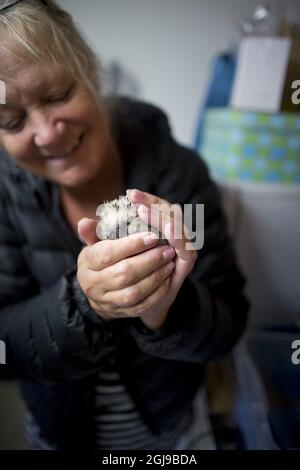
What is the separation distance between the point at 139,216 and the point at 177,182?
24cm

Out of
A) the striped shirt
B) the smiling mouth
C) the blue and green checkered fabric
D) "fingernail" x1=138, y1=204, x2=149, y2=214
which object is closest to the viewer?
"fingernail" x1=138, y1=204, x2=149, y2=214

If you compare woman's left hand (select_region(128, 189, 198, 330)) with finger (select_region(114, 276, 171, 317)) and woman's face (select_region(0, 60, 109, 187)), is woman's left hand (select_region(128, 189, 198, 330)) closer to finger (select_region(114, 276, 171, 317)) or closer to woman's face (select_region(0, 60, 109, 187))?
finger (select_region(114, 276, 171, 317))

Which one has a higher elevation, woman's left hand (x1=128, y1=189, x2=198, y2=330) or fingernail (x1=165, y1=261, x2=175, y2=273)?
woman's left hand (x1=128, y1=189, x2=198, y2=330)

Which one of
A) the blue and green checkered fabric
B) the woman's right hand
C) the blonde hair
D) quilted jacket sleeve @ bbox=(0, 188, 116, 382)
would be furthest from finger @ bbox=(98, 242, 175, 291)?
the blue and green checkered fabric

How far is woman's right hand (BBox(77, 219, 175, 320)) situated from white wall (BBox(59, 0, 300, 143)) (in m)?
0.29

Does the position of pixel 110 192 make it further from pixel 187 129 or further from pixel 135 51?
pixel 187 129

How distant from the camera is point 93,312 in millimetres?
399

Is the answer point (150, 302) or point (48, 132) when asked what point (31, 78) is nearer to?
point (48, 132)

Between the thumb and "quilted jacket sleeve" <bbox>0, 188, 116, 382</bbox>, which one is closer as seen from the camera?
the thumb

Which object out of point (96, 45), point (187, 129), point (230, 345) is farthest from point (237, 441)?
point (187, 129)

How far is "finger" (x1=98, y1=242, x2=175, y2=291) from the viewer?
0.30 metres

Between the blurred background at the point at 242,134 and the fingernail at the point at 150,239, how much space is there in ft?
0.97

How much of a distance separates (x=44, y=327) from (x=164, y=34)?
0.52 m

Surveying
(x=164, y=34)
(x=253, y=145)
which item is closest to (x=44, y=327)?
(x=164, y=34)
